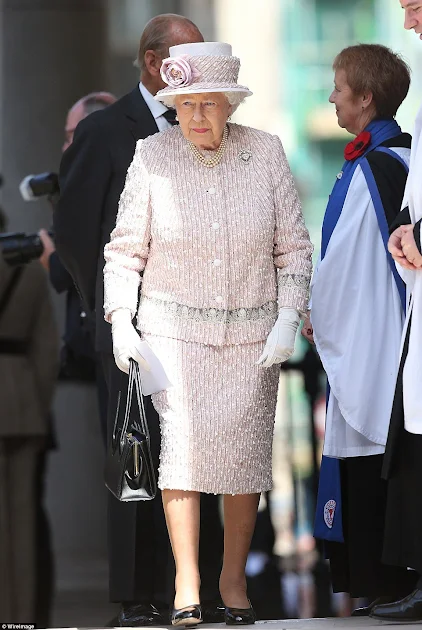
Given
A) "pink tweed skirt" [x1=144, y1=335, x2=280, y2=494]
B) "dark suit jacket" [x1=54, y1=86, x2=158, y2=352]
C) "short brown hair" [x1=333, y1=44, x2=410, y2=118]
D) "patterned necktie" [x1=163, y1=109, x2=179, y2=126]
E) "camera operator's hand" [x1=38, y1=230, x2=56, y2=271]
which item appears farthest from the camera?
"camera operator's hand" [x1=38, y1=230, x2=56, y2=271]

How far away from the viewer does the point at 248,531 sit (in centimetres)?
452

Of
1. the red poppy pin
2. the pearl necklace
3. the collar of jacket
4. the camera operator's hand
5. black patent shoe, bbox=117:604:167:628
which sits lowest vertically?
black patent shoe, bbox=117:604:167:628

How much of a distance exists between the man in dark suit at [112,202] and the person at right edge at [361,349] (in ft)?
1.77

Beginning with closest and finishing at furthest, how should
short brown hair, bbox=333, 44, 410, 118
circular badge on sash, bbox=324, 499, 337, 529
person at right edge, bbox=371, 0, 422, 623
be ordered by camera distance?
person at right edge, bbox=371, 0, 422, 623 → circular badge on sash, bbox=324, 499, 337, 529 → short brown hair, bbox=333, 44, 410, 118

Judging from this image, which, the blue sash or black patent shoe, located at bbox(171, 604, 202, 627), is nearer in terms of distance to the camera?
black patent shoe, located at bbox(171, 604, 202, 627)

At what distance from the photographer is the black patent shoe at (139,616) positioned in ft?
15.6

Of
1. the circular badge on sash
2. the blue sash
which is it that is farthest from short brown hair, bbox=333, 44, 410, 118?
the circular badge on sash

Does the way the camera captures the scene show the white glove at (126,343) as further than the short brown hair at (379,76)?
No

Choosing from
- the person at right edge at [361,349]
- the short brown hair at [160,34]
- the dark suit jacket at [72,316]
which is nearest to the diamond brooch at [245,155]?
the person at right edge at [361,349]

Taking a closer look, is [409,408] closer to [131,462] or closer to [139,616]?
[131,462]

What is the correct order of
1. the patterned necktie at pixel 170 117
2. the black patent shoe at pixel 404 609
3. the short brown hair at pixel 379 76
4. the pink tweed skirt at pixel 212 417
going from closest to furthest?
the pink tweed skirt at pixel 212 417 → the black patent shoe at pixel 404 609 → the short brown hair at pixel 379 76 → the patterned necktie at pixel 170 117

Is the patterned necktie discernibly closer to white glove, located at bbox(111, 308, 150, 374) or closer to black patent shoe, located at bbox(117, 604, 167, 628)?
white glove, located at bbox(111, 308, 150, 374)

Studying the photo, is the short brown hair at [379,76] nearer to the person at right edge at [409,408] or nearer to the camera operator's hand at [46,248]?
the person at right edge at [409,408]

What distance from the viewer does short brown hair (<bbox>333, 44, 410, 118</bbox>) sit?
492 centimetres
